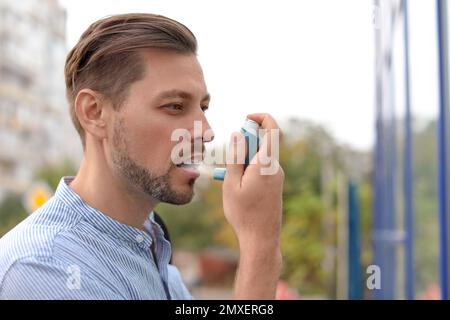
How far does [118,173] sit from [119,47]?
0.74 feet

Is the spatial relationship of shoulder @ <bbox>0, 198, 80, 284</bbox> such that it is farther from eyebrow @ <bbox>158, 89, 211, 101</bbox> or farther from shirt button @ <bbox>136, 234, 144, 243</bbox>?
eyebrow @ <bbox>158, 89, 211, 101</bbox>

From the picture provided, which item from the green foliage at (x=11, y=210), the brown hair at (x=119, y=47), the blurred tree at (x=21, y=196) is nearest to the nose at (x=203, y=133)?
the brown hair at (x=119, y=47)

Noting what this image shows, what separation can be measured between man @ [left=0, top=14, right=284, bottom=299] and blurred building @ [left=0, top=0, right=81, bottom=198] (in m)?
21.9

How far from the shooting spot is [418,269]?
13.8ft

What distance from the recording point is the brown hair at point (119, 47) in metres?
1.30

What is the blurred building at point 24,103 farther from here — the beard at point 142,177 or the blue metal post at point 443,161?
the beard at point 142,177

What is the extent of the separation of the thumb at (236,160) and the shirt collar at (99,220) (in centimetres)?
32

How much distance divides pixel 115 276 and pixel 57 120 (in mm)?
22753

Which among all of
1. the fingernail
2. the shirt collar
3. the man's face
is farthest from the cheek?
the fingernail

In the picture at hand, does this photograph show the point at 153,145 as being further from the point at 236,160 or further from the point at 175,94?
the point at 236,160

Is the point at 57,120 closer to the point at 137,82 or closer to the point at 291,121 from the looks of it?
the point at 291,121

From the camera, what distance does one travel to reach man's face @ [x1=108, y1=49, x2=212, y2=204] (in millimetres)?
1262

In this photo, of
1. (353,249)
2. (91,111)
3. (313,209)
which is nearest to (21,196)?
(313,209)

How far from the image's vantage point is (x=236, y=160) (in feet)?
3.41
